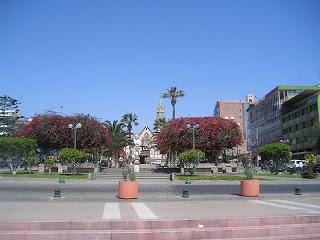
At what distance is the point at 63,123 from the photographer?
56.7 metres

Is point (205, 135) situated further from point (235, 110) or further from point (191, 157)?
point (235, 110)

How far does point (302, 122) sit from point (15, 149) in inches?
2724

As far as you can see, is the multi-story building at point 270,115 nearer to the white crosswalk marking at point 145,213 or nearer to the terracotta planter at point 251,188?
the terracotta planter at point 251,188

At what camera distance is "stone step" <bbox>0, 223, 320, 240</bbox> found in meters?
9.79

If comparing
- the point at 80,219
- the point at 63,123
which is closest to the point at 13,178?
the point at 63,123

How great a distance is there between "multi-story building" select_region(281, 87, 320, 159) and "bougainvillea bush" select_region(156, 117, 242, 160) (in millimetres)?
28404

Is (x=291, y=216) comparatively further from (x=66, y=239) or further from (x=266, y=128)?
(x=266, y=128)

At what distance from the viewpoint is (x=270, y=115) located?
119688 millimetres

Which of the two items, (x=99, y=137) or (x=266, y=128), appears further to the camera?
(x=266, y=128)

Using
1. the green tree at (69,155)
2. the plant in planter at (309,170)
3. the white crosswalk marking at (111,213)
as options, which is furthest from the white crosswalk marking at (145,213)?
the plant in planter at (309,170)

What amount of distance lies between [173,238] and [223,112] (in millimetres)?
157891

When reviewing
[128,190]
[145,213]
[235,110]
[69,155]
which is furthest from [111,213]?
[235,110]

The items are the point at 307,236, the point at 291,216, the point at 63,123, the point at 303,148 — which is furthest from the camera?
the point at 303,148

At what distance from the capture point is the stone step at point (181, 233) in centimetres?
979
